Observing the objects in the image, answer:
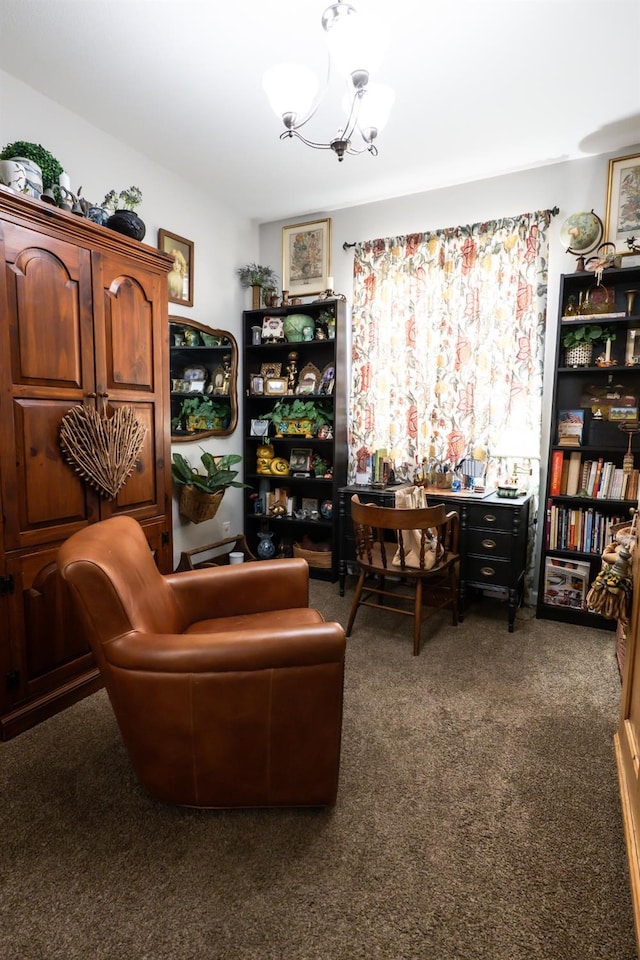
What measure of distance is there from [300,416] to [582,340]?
79.7 inches

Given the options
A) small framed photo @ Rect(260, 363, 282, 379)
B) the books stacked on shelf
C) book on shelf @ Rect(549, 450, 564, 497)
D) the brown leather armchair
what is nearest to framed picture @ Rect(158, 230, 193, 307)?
small framed photo @ Rect(260, 363, 282, 379)

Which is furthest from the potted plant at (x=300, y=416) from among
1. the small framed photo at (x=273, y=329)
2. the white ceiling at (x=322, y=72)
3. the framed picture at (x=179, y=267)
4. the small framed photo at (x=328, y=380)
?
the white ceiling at (x=322, y=72)

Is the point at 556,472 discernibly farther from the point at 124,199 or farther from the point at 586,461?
the point at 124,199

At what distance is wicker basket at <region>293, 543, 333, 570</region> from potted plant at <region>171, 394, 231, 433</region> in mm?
1192

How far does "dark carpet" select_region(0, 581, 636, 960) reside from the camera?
122cm

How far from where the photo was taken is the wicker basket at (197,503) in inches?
133

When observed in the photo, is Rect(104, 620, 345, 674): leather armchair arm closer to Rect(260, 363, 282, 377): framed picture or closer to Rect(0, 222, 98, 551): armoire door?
Rect(0, 222, 98, 551): armoire door

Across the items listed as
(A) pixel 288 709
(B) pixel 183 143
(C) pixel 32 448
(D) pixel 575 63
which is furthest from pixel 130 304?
(D) pixel 575 63

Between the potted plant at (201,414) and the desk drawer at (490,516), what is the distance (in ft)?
6.57

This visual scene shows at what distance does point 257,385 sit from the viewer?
160 inches

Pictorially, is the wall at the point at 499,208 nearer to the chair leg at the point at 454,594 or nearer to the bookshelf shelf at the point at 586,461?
the bookshelf shelf at the point at 586,461

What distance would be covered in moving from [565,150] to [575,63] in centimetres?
84

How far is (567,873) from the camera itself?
54.9 inches

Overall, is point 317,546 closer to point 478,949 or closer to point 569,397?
point 569,397
